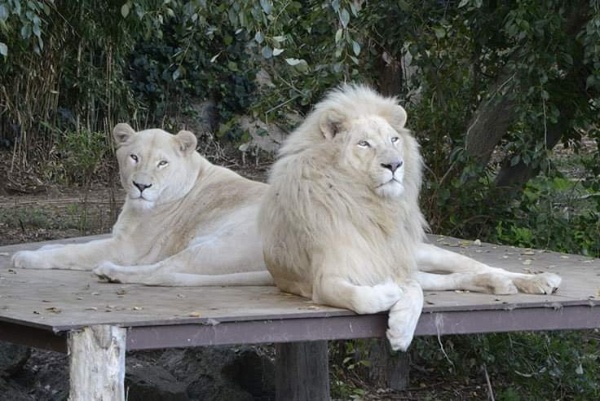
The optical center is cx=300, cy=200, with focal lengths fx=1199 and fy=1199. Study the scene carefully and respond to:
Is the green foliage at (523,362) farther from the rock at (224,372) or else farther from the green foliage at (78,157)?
the green foliage at (78,157)

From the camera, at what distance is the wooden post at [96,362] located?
13.8 feet

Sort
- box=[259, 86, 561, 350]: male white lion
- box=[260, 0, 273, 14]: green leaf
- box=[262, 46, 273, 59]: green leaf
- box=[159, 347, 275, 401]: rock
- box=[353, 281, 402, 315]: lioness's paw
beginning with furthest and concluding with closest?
box=[159, 347, 275, 401]: rock < box=[262, 46, 273, 59]: green leaf < box=[260, 0, 273, 14]: green leaf < box=[259, 86, 561, 350]: male white lion < box=[353, 281, 402, 315]: lioness's paw

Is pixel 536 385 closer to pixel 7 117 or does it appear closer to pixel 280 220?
pixel 280 220

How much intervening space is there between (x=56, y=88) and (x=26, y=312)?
765cm

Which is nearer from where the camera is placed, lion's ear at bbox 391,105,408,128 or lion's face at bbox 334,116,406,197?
lion's face at bbox 334,116,406,197

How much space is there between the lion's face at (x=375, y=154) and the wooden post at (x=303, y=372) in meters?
2.03

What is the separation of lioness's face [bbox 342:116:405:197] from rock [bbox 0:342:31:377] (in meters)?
2.85

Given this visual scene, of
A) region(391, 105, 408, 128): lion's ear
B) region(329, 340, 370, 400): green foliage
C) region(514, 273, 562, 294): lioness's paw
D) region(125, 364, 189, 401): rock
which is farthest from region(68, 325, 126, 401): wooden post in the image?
region(329, 340, 370, 400): green foliage

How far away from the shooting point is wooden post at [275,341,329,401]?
663 centimetres

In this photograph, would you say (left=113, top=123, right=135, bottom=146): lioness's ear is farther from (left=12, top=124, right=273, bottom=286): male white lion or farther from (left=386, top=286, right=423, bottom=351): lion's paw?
(left=386, top=286, right=423, bottom=351): lion's paw

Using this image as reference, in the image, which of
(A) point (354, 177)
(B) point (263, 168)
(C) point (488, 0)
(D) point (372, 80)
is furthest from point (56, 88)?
(A) point (354, 177)

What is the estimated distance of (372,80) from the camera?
782 cm

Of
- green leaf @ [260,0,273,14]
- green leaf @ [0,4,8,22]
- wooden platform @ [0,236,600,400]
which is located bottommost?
wooden platform @ [0,236,600,400]

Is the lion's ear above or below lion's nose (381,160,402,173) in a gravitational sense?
above
